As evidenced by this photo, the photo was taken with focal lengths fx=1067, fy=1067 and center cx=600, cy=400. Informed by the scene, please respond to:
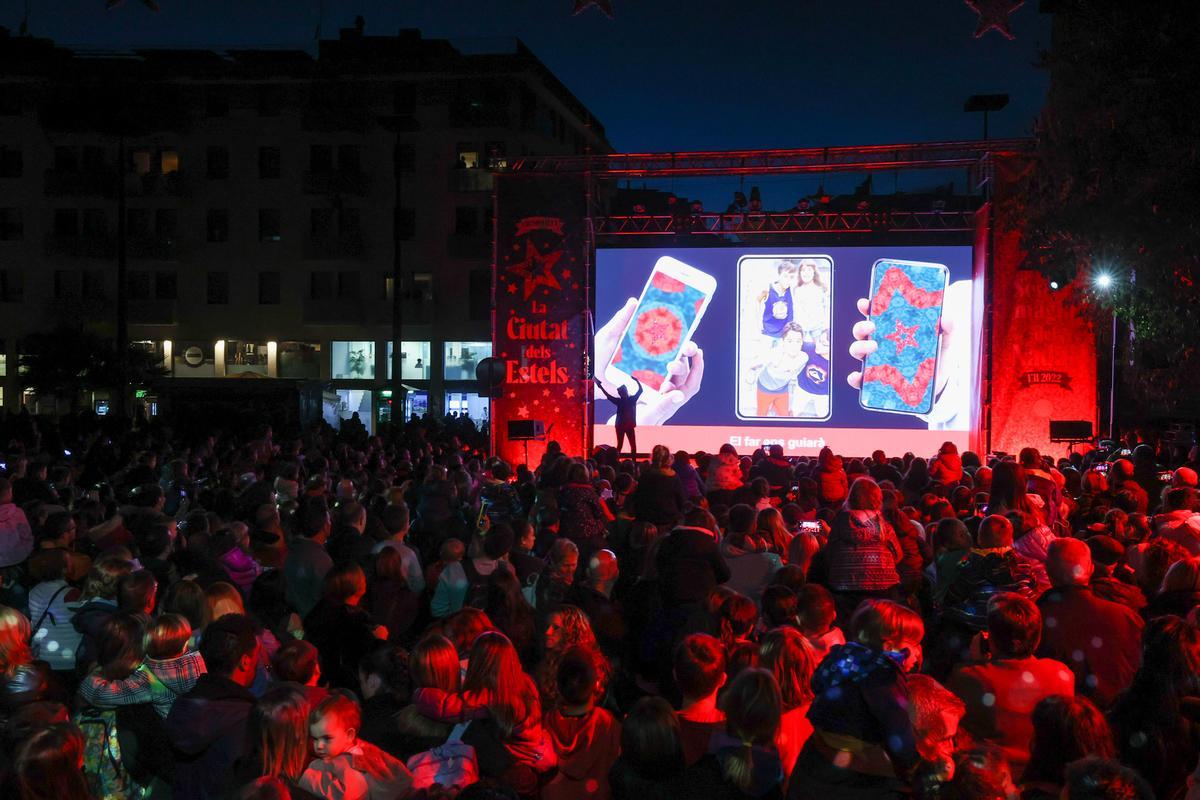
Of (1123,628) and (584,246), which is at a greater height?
(584,246)

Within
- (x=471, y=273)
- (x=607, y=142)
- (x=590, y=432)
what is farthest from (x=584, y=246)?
(x=607, y=142)

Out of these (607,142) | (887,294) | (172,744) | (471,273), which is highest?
(607,142)

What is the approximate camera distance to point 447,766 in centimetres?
351

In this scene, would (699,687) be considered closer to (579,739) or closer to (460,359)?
(579,739)

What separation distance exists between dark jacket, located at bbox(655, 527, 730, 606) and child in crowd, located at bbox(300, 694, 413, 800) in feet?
6.93

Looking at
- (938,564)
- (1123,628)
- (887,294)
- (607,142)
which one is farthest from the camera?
(607,142)

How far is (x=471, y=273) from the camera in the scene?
1432 inches

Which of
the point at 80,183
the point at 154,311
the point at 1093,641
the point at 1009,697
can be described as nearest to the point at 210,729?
the point at 1009,697

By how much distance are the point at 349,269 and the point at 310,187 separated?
3084mm

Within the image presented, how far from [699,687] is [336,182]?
35.1 metres

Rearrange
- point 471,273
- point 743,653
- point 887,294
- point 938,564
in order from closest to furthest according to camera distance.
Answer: point 743,653, point 938,564, point 887,294, point 471,273

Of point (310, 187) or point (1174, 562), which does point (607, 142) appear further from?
point (1174, 562)

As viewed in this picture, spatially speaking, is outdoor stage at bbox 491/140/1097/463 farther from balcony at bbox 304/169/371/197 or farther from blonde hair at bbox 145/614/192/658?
balcony at bbox 304/169/371/197

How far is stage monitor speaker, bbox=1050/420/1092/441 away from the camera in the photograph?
1608 centimetres
